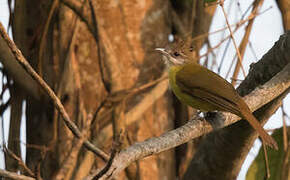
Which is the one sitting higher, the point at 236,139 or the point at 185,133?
the point at 185,133

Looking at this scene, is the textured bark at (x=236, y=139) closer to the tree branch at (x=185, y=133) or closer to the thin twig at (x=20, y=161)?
the tree branch at (x=185, y=133)

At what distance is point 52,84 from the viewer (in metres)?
4.01

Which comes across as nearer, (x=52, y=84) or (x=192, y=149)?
(x=52, y=84)

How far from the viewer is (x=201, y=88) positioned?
3246 millimetres

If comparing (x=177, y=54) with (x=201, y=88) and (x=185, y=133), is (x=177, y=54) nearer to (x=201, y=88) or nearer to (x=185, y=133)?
(x=201, y=88)

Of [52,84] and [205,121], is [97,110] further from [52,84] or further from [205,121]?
[205,121]

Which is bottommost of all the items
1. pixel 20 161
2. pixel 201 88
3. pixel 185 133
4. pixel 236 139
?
pixel 236 139

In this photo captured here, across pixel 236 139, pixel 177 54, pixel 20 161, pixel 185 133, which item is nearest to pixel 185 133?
pixel 185 133

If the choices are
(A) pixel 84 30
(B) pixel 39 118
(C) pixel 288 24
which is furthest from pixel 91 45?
(C) pixel 288 24

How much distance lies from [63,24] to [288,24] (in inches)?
67.9

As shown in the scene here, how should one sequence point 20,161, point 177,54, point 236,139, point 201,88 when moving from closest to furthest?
point 20,161, point 236,139, point 201,88, point 177,54

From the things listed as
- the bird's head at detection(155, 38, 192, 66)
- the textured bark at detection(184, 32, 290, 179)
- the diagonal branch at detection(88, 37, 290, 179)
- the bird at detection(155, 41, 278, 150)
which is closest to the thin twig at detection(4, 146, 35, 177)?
the diagonal branch at detection(88, 37, 290, 179)

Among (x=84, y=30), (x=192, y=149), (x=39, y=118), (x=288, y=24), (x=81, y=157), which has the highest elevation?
(x=84, y=30)

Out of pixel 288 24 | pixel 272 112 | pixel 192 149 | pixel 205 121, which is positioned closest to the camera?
pixel 205 121
